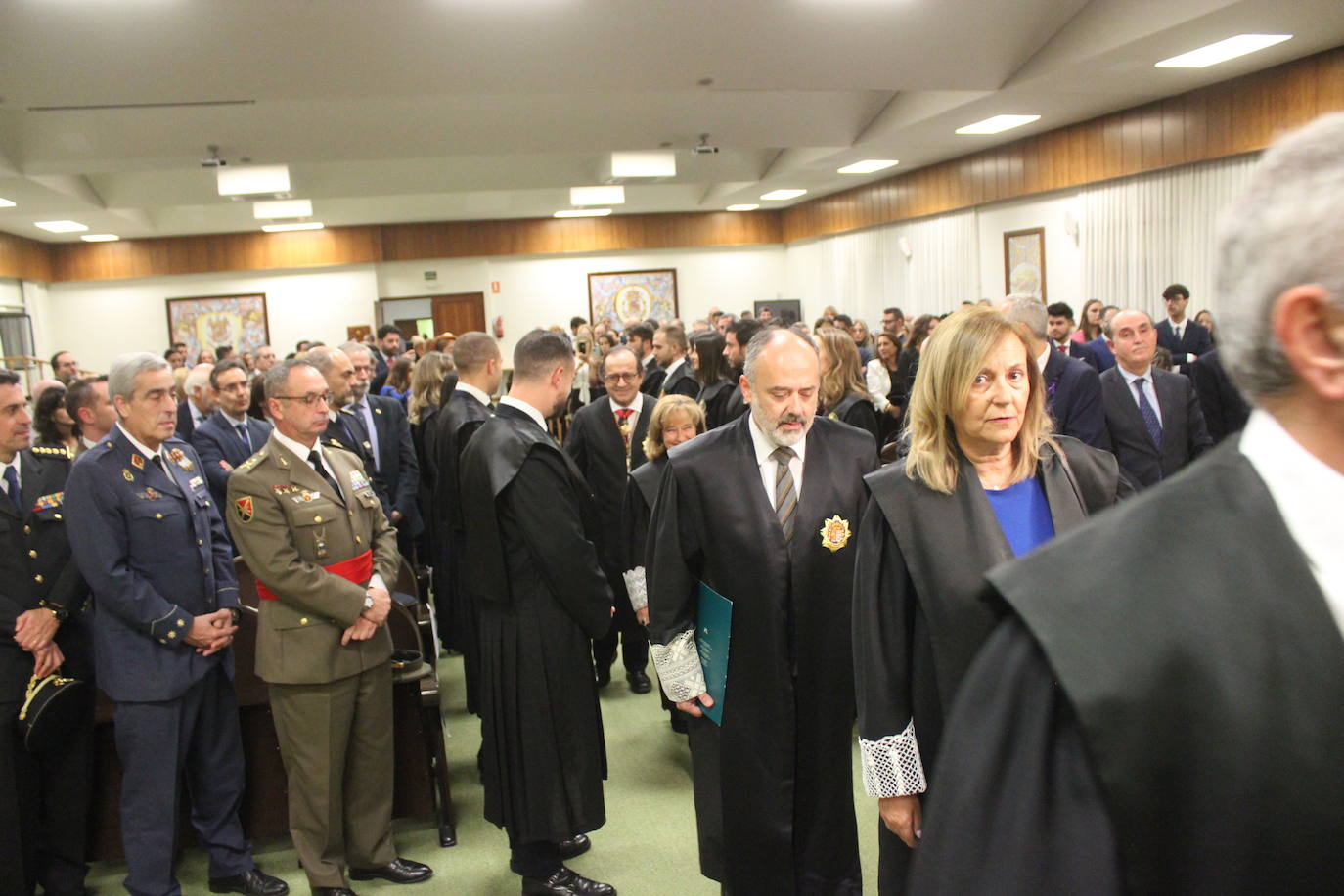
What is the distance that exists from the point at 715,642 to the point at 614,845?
1574 mm

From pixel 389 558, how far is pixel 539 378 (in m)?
0.92

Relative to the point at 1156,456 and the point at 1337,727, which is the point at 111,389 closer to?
the point at 1337,727

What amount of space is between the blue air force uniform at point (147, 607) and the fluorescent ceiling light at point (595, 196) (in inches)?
481

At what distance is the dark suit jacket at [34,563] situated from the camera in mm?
3445

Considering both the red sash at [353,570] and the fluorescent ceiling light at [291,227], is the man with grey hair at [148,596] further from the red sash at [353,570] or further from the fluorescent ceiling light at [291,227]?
the fluorescent ceiling light at [291,227]

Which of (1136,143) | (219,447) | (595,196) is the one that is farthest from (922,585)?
(595,196)

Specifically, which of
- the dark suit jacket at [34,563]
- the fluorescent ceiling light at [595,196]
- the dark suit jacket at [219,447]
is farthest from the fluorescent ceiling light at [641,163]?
the dark suit jacket at [34,563]

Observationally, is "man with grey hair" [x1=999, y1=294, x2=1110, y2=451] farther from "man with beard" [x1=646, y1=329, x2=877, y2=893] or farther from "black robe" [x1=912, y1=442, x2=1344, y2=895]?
"black robe" [x1=912, y1=442, x2=1344, y2=895]

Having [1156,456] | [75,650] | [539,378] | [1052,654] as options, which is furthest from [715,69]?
[1052,654]

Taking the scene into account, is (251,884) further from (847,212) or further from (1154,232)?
(847,212)

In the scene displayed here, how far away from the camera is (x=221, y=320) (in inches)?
757

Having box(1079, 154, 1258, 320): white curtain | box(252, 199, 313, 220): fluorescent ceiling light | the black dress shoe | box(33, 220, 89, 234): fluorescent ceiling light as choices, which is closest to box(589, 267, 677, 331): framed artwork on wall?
box(252, 199, 313, 220): fluorescent ceiling light

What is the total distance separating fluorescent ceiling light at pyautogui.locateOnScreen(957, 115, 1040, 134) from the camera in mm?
11367

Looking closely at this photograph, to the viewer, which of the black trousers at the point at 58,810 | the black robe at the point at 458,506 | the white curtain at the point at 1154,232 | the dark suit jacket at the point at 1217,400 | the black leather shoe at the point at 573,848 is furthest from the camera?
the white curtain at the point at 1154,232
